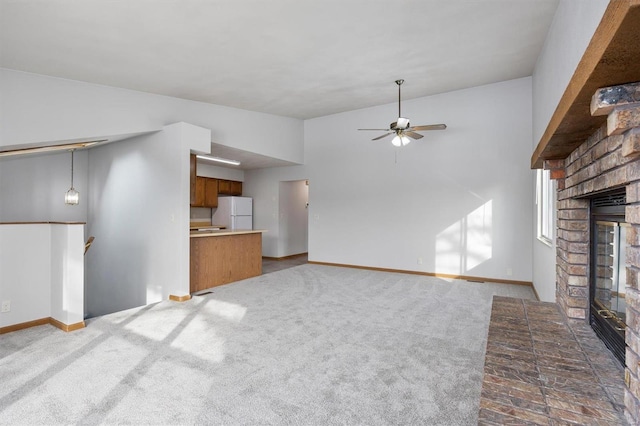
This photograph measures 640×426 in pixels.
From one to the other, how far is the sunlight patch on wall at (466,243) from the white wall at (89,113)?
13.4ft

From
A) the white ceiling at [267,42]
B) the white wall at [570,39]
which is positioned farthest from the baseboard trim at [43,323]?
the white wall at [570,39]

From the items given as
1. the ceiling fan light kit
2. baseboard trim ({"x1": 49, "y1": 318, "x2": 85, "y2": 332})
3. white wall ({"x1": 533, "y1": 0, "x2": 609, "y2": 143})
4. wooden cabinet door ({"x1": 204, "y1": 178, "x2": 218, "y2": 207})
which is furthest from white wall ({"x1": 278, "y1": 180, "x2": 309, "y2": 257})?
white wall ({"x1": 533, "y1": 0, "x2": 609, "y2": 143})

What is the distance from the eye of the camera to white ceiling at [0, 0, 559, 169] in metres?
2.91

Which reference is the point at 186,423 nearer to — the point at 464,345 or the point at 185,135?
the point at 464,345

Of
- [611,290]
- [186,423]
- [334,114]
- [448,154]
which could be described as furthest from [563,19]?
[334,114]

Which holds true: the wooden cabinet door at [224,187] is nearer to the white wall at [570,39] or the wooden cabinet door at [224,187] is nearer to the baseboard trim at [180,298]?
the baseboard trim at [180,298]

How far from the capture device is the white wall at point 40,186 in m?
5.33

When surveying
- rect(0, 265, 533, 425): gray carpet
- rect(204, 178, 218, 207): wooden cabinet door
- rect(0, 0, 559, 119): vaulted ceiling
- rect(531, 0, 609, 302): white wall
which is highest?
rect(0, 0, 559, 119): vaulted ceiling

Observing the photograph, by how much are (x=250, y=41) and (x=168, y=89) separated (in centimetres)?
180

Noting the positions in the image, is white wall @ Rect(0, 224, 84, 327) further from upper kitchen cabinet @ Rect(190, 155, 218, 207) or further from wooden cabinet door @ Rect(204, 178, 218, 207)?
wooden cabinet door @ Rect(204, 178, 218, 207)

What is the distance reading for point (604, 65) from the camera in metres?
1.04

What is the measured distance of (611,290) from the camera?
6.38 feet

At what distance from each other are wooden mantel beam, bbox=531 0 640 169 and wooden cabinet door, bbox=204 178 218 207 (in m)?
7.31

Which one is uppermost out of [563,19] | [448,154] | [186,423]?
[563,19]
